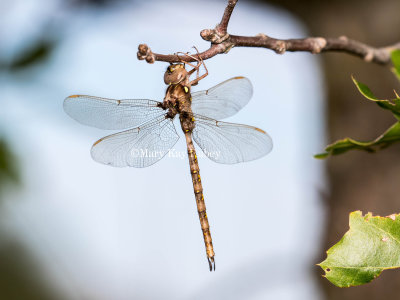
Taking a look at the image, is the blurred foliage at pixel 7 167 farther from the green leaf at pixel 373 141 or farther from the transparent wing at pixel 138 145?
the green leaf at pixel 373 141

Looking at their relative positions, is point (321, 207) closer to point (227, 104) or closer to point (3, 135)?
point (227, 104)

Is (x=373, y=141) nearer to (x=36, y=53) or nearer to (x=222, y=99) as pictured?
(x=222, y=99)

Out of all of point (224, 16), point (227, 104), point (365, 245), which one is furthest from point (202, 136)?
point (365, 245)

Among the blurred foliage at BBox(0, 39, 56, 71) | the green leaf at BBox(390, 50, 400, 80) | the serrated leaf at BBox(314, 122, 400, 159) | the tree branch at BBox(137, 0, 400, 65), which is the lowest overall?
the serrated leaf at BBox(314, 122, 400, 159)

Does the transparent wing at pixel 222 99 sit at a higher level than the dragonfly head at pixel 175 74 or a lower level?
lower

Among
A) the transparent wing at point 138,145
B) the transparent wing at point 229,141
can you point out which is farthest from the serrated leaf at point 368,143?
the transparent wing at point 138,145

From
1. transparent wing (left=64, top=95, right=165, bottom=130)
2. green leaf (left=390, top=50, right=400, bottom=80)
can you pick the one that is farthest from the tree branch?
transparent wing (left=64, top=95, right=165, bottom=130)

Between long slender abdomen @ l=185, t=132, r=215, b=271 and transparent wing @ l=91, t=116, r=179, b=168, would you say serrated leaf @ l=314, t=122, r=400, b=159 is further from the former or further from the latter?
transparent wing @ l=91, t=116, r=179, b=168

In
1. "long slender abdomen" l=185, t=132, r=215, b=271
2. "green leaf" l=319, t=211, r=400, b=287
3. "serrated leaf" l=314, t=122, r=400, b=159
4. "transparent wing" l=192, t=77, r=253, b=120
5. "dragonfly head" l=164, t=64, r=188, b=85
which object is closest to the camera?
"green leaf" l=319, t=211, r=400, b=287
